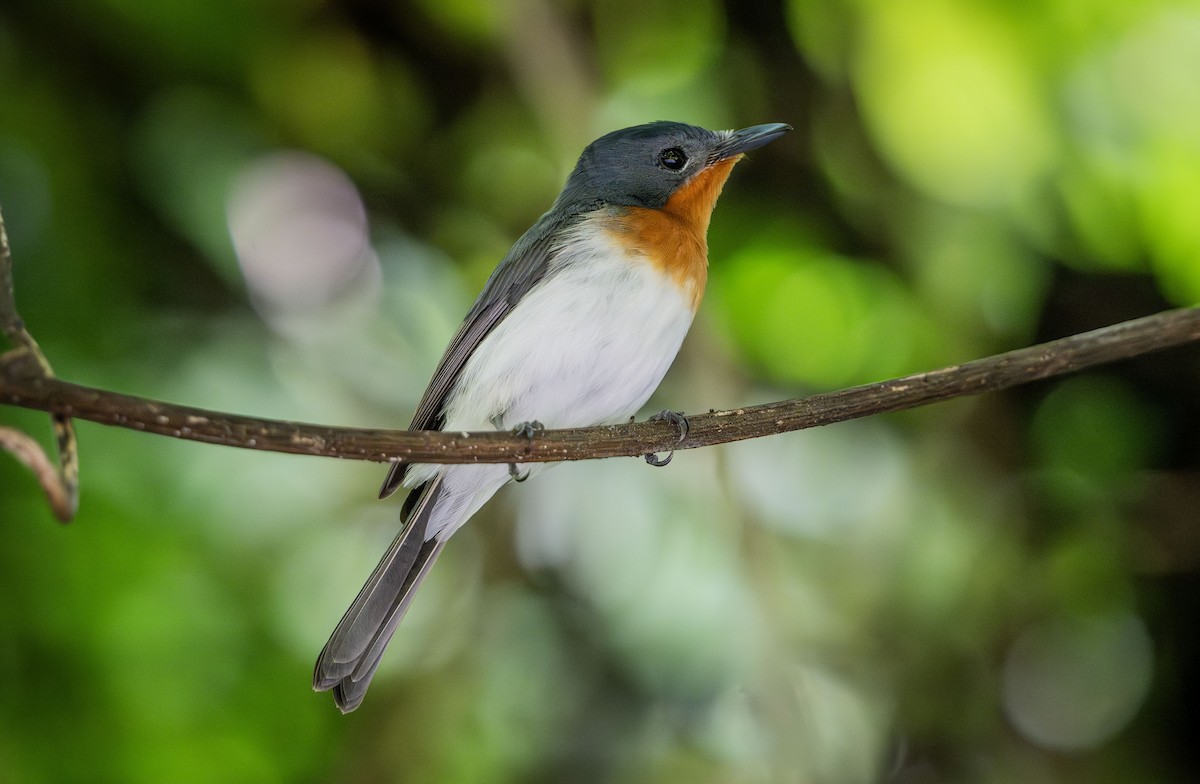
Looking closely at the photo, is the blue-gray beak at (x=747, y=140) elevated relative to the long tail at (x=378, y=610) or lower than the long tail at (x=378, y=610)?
elevated

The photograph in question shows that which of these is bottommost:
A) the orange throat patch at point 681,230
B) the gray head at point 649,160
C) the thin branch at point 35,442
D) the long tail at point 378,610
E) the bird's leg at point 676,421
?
the long tail at point 378,610

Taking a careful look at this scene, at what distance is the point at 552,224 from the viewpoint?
2.61m

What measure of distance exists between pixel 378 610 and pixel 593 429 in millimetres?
891

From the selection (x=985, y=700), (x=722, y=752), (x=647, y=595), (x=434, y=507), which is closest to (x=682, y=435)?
(x=434, y=507)

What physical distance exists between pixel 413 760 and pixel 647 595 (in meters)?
0.84

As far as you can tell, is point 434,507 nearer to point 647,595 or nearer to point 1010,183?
point 647,595

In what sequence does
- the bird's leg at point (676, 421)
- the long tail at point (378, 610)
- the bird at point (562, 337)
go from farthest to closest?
the bird at point (562, 337) < the long tail at point (378, 610) < the bird's leg at point (676, 421)

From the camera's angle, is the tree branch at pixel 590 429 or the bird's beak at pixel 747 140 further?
the bird's beak at pixel 747 140

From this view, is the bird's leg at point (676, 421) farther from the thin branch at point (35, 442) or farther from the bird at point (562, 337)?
the thin branch at point (35, 442)

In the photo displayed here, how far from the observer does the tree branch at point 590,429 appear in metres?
1.16

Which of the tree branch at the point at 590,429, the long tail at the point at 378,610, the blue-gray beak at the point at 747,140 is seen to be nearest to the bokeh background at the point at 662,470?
the blue-gray beak at the point at 747,140

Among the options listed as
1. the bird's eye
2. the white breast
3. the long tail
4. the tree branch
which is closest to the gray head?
the bird's eye

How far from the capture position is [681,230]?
2516 mm

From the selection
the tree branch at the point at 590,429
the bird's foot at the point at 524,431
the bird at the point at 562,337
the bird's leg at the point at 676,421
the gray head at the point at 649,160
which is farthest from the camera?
the gray head at the point at 649,160
